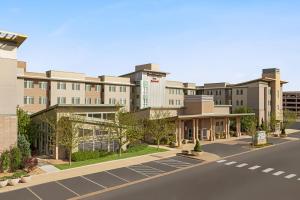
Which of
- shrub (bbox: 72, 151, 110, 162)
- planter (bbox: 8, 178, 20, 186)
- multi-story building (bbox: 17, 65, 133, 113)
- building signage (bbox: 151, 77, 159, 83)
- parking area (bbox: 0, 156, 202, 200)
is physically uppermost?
building signage (bbox: 151, 77, 159, 83)

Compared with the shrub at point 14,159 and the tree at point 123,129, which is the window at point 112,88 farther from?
the shrub at point 14,159

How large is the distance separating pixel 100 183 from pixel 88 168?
5.94 meters

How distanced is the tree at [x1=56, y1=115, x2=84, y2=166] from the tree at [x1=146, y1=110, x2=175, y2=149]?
1310 centimetres

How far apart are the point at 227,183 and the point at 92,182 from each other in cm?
1201

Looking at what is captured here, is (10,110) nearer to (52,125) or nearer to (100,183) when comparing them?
(52,125)

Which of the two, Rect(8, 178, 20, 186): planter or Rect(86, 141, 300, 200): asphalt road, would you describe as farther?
Rect(8, 178, 20, 186): planter

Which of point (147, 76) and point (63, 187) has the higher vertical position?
point (147, 76)

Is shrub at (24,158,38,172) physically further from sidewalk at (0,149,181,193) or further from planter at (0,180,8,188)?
planter at (0,180,8,188)

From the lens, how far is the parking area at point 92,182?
23969 millimetres

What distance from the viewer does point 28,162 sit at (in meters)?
30.7

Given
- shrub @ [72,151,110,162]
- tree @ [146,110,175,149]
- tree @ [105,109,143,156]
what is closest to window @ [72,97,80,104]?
tree @ [146,110,175,149]

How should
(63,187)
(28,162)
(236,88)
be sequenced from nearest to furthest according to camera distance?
(63,187) < (28,162) < (236,88)

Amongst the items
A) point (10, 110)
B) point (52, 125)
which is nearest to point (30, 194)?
point (10, 110)

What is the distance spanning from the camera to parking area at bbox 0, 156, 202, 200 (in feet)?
78.6
